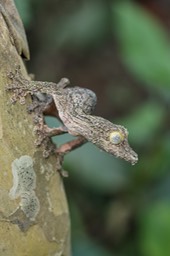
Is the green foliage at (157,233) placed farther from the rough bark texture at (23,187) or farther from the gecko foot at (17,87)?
the gecko foot at (17,87)

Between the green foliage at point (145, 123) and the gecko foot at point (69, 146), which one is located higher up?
the gecko foot at point (69, 146)

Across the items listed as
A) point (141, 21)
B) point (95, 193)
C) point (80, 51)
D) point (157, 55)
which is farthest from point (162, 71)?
point (80, 51)

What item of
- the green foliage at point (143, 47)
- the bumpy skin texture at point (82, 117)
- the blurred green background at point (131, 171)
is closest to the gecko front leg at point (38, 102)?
the bumpy skin texture at point (82, 117)

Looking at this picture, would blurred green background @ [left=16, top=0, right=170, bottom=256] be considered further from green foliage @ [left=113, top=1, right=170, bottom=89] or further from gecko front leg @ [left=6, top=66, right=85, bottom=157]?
gecko front leg @ [left=6, top=66, right=85, bottom=157]

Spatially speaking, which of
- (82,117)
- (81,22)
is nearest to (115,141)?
(82,117)

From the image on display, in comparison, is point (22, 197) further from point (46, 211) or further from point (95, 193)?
point (95, 193)

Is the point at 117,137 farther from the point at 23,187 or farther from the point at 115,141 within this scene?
the point at 23,187
